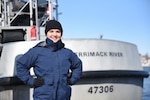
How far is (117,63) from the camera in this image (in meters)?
5.59

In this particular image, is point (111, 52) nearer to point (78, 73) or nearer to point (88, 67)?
point (88, 67)

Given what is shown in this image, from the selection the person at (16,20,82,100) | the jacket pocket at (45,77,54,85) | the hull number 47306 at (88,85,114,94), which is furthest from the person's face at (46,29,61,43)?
the hull number 47306 at (88,85,114,94)

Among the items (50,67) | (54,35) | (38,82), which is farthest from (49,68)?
(54,35)

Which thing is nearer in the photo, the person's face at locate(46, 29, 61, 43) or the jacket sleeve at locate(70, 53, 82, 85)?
the person's face at locate(46, 29, 61, 43)

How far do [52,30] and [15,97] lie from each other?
92.5 inches

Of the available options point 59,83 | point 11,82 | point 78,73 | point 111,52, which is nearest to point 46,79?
point 59,83

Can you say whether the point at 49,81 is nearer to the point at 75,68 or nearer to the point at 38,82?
the point at 38,82

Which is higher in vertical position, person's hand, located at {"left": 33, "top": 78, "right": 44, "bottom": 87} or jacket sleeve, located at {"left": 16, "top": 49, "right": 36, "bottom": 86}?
jacket sleeve, located at {"left": 16, "top": 49, "right": 36, "bottom": 86}

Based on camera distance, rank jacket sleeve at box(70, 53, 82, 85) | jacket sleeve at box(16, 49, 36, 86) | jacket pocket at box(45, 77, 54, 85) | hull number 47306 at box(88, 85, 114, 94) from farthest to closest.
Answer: hull number 47306 at box(88, 85, 114, 94), jacket sleeve at box(70, 53, 82, 85), jacket sleeve at box(16, 49, 36, 86), jacket pocket at box(45, 77, 54, 85)

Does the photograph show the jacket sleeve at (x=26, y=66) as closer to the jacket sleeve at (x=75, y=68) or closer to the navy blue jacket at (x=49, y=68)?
the navy blue jacket at (x=49, y=68)

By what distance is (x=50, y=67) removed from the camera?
3012mm

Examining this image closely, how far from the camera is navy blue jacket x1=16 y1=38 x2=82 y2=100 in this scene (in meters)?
2.99

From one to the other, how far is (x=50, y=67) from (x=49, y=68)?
1 cm

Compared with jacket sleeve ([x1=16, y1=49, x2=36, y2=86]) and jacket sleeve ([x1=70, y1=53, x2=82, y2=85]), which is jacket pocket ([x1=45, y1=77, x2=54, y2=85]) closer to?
jacket sleeve ([x1=16, y1=49, x2=36, y2=86])
